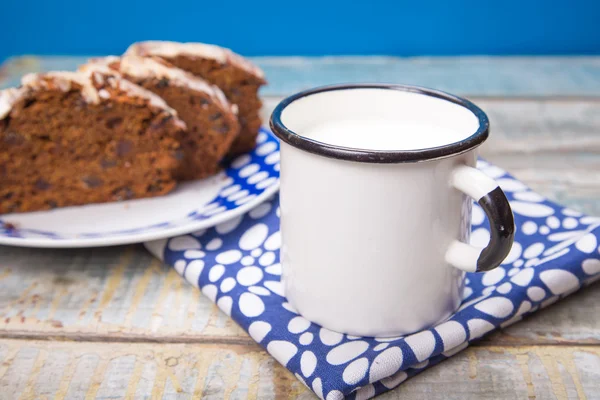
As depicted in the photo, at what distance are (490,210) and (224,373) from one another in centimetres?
36

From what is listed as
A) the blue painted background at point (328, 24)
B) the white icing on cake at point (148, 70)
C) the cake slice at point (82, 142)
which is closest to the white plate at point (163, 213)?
the cake slice at point (82, 142)

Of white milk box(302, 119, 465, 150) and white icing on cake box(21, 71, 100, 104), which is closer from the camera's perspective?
white milk box(302, 119, 465, 150)

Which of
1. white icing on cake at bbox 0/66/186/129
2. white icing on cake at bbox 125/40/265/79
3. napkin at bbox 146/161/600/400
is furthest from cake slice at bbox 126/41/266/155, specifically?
napkin at bbox 146/161/600/400

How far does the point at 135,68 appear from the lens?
1.22 m

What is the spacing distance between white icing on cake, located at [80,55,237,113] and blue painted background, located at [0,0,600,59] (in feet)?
3.94

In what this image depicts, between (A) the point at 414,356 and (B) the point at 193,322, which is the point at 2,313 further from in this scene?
(A) the point at 414,356

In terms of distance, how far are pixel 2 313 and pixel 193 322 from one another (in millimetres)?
260

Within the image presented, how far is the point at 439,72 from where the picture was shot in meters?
1.97

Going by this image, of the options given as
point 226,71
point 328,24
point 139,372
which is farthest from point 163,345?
point 328,24

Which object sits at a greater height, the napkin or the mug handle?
the mug handle

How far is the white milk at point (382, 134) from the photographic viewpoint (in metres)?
0.87

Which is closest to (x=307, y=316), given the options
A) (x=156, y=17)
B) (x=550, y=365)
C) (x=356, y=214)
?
(x=356, y=214)

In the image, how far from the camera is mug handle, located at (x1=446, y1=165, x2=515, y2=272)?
0.73 m

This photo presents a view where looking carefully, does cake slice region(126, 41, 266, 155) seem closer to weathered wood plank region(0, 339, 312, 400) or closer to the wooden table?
the wooden table
